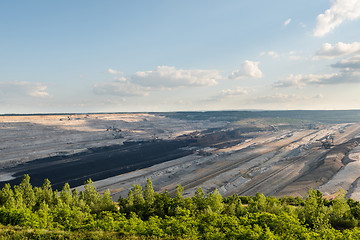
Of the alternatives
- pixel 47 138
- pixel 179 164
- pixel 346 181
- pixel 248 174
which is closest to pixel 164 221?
pixel 248 174

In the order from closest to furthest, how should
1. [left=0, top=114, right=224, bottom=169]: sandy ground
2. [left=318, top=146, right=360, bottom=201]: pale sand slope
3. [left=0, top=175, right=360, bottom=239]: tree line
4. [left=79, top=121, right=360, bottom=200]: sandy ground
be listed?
1. [left=0, top=175, right=360, bottom=239]: tree line
2. [left=318, top=146, right=360, bottom=201]: pale sand slope
3. [left=79, top=121, right=360, bottom=200]: sandy ground
4. [left=0, top=114, right=224, bottom=169]: sandy ground

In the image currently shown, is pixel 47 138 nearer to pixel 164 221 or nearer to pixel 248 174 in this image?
pixel 248 174

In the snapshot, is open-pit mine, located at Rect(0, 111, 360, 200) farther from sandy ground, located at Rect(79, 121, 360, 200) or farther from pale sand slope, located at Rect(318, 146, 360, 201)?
pale sand slope, located at Rect(318, 146, 360, 201)

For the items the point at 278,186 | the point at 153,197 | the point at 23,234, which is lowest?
the point at 278,186

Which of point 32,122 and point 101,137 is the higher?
point 32,122

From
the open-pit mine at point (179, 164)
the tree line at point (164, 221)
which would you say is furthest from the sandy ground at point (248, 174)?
the tree line at point (164, 221)

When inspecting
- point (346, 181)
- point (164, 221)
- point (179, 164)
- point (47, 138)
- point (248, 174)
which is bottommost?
point (248, 174)

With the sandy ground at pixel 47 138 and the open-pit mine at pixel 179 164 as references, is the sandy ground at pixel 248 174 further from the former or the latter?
the sandy ground at pixel 47 138

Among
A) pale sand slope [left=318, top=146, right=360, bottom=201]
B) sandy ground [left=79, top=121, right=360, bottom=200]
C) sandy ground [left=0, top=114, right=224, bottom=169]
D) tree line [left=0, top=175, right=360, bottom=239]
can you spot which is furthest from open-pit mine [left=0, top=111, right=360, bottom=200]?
tree line [left=0, top=175, right=360, bottom=239]

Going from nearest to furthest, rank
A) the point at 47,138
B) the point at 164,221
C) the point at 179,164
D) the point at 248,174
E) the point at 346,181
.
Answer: the point at 164,221 < the point at 346,181 < the point at 248,174 < the point at 179,164 < the point at 47,138

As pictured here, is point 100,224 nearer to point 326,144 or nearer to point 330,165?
point 330,165

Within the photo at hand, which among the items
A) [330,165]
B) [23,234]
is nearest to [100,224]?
[23,234]
